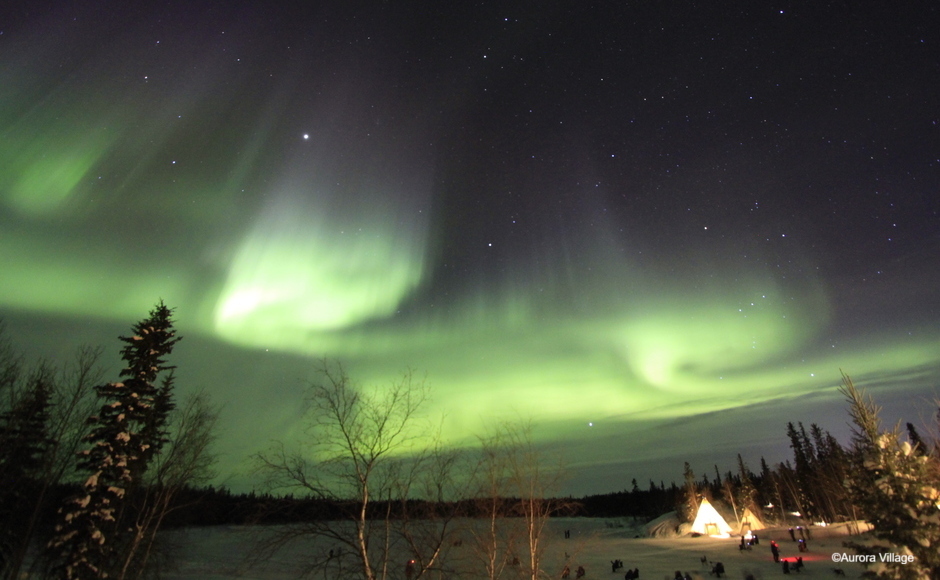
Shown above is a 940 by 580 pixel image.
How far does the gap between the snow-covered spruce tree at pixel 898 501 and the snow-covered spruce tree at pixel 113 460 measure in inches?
1031

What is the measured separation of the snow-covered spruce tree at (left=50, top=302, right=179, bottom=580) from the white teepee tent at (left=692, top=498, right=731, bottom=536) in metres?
62.8

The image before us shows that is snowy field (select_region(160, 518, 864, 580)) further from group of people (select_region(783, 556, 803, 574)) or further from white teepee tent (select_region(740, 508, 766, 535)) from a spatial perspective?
white teepee tent (select_region(740, 508, 766, 535))

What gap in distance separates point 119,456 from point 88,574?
441 centimetres

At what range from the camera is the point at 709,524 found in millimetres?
62188

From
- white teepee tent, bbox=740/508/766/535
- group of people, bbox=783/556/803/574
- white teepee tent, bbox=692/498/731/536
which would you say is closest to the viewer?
group of people, bbox=783/556/803/574

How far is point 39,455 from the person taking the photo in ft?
78.7

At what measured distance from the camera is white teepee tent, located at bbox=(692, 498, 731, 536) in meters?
61.6

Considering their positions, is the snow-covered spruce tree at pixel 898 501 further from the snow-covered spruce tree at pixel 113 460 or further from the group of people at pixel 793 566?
the snow-covered spruce tree at pixel 113 460

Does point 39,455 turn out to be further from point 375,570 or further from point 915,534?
point 915,534

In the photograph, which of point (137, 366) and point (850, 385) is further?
point (137, 366)

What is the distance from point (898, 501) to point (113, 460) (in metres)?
27.2

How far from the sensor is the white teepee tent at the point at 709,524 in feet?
202

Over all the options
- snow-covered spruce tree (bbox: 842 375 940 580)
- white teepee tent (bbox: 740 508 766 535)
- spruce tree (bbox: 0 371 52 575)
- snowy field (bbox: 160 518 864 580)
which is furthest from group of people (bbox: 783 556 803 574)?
white teepee tent (bbox: 740 508 766 535)

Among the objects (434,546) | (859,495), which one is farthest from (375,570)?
(859,495)
